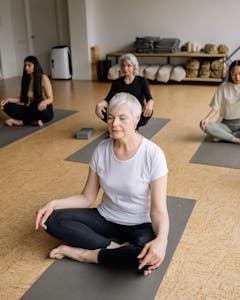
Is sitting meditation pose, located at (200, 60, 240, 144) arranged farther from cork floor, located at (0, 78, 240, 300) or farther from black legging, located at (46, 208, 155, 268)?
black legging, located at (46, 208, 155, 268)

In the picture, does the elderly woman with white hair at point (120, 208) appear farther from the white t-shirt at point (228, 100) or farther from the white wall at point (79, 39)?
the white wall at point (79, 39)

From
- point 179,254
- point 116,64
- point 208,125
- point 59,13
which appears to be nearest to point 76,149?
point 208,125

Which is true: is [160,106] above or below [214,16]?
below

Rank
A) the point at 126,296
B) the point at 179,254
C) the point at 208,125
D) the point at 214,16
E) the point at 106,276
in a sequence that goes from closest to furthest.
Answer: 1. the point at 126,296
2. the point at 106,276
3. the point at 179,254
4. the point at 208,125
5. the point at 214,16

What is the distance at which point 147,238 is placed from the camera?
5.90 ft

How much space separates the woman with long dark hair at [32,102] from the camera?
14.2 feet

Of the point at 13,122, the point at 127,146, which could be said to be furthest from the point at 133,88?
the point at 127,146

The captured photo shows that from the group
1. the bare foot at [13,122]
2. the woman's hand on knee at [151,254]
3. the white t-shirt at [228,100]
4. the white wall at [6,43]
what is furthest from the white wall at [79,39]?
the woman's hand on knee at [151,254]

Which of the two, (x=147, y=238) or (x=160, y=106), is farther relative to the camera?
(x=160, y=106)

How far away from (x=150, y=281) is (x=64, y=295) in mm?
413

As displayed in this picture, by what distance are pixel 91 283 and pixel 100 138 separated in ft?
7.58

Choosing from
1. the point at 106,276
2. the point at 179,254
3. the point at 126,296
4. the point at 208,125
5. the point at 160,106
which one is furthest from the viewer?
the point at 160,106

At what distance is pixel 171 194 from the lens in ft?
8.91

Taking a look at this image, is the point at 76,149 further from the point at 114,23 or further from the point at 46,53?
the point at 46,53
